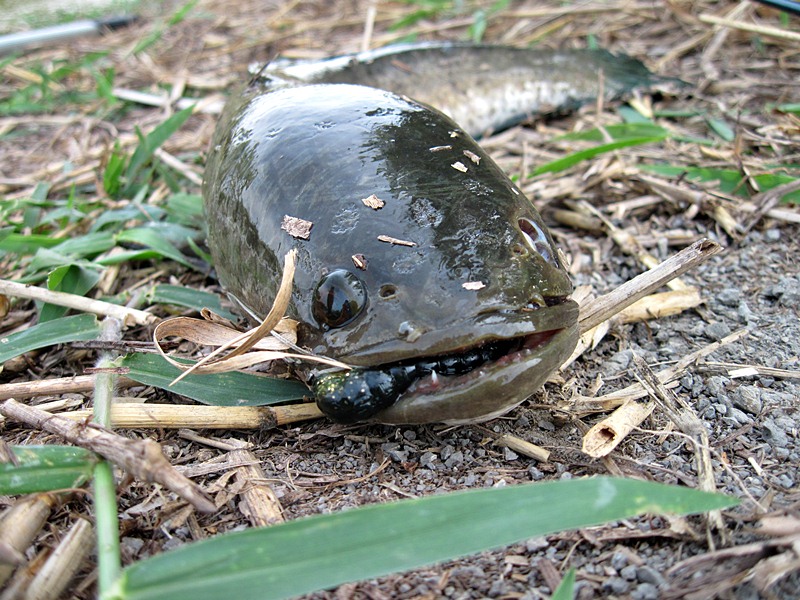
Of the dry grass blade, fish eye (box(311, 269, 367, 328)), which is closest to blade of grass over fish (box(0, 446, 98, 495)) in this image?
the dry grass blade

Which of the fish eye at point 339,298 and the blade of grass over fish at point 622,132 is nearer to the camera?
the fish eye at point 339,298

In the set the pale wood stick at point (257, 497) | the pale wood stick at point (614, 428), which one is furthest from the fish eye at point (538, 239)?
the pale wood stick at point (257, 497)

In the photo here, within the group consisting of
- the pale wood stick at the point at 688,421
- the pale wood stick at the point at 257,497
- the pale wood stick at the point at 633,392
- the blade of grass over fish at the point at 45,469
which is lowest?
the pale wood stick at the point at 633,392

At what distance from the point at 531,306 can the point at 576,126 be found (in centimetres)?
283

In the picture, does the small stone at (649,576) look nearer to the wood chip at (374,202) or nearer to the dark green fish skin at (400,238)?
the dark green fish skin at (400,238)

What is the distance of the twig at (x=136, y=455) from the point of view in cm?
179

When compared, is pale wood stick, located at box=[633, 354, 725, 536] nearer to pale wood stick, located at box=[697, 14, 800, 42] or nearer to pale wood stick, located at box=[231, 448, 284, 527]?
pale wood stick, located at box=[231, 448, 284, 527]

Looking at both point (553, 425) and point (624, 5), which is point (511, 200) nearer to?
point (553, 425)

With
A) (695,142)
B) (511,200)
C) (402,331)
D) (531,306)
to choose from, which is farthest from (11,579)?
(695,142)

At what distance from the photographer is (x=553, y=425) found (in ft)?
7.42

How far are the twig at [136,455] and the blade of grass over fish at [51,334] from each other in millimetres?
721

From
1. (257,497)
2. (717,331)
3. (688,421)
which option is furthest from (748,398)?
(257,497)

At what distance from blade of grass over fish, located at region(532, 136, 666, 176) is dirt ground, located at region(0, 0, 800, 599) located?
0.33 feet

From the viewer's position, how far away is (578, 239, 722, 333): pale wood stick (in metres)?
2.33
